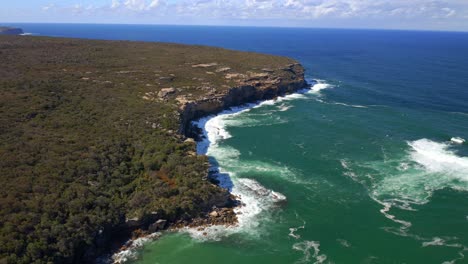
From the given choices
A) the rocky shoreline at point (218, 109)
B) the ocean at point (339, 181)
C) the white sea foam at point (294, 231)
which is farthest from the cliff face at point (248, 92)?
the white sea foam at point (294, 231)

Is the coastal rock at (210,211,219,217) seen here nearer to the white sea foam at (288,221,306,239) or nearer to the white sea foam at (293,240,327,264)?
the white sea foam at (288,221,306,239)

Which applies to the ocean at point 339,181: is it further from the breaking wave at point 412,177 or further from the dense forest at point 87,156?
the dense forest at point 87,156

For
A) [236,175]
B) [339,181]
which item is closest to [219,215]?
[236,175]

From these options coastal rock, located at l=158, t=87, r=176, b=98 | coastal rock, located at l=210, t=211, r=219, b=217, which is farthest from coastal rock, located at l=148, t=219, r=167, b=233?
coastal rock, located at l=158, t=87, r=176, b=98

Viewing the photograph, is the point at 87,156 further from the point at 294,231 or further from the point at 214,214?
the point at 294,231

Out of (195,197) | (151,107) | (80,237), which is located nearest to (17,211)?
(80,237)

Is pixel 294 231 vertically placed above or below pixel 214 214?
below
